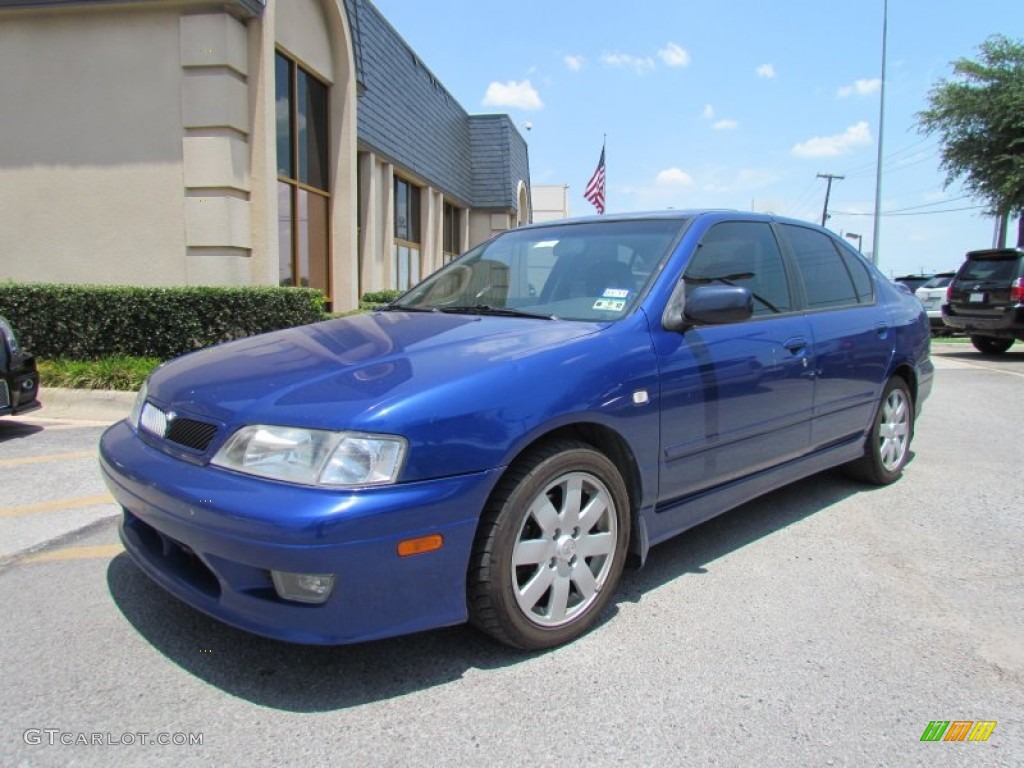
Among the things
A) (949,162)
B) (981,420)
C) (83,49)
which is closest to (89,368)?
(83,49)

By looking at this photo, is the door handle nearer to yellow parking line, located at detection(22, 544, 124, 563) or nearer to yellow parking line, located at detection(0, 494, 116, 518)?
yellow parking line, located at detection(22, 544, 124, 563)

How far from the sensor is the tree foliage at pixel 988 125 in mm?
22297

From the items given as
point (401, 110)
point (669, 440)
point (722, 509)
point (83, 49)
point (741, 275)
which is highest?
point (401, 110)

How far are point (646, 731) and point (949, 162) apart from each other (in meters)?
27.9

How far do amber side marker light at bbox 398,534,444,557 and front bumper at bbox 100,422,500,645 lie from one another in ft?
0.05

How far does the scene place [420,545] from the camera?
2.22 m

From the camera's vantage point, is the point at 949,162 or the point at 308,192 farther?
the point at 949,162

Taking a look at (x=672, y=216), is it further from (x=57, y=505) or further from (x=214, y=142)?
(x=214, y=142)

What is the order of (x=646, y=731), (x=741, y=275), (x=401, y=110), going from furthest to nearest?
1. (x=401, y=110)
2. (x=741, y=275)
3. (x=646, y=731)

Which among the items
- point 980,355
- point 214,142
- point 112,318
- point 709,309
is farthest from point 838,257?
point 980,355

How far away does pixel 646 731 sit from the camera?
2.18 metres

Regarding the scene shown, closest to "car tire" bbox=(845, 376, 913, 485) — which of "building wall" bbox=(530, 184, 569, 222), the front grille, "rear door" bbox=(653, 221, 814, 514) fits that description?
"rear door" bbox=(653, 221, 814, 514)

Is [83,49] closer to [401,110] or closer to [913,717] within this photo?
→ [401,110]

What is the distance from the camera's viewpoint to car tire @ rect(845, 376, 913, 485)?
4.60 meters
